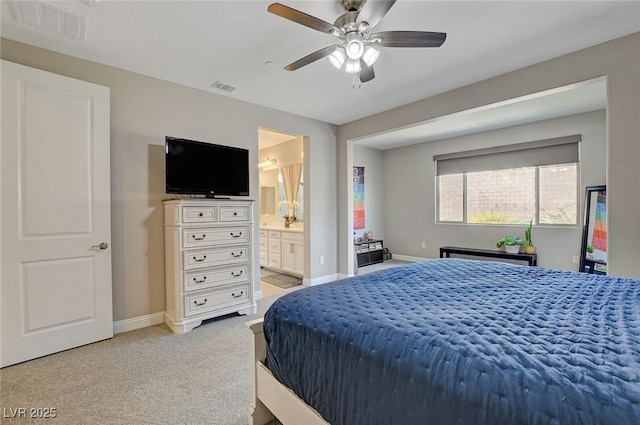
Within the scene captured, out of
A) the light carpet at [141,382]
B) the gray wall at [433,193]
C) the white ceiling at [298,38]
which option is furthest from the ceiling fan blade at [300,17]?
the gray wall at [433,193]

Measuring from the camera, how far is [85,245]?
2.55m

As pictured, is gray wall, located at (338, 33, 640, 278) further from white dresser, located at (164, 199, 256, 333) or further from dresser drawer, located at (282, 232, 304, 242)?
dresser drawer, located at (282, 232, 304, 242)

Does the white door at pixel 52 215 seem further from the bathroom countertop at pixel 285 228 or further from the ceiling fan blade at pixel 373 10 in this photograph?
the bathroom countertop at pixel 285 228

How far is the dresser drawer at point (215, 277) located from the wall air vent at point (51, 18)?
2.20 meters

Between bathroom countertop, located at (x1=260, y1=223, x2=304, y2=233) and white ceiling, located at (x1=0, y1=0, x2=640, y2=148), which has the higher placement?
white ceiling, located at (x1=0, y1=0, x2=640, y2=148)

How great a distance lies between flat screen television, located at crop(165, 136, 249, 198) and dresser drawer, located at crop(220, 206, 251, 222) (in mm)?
235

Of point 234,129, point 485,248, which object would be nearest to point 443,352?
point 234,129

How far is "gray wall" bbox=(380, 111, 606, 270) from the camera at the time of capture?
14.5ft

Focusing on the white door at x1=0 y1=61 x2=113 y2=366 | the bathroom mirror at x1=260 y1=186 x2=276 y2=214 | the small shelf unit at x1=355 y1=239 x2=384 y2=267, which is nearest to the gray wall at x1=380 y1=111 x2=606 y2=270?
the small shelf unit at x1=355 y1=239 x2=384 y2=267

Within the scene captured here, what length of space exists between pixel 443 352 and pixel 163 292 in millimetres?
3068

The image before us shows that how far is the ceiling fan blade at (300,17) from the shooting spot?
1.64 m

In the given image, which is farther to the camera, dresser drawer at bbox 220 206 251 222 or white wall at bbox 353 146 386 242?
white wall at bbox 353 146 386 242

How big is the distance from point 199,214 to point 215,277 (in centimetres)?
69

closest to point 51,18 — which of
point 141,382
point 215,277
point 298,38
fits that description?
point 298,38
